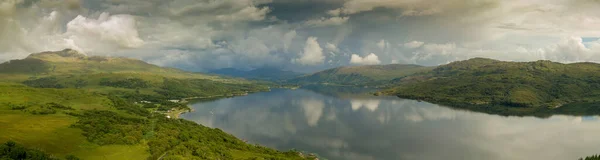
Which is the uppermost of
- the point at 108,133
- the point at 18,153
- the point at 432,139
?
the point at 18,153

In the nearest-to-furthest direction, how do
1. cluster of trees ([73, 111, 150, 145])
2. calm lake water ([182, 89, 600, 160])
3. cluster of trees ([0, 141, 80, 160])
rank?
cluster of trees ([0, 141, 80, 160]), cluster of trees ([73, 111, 150, 145]), calm lake water ([182, 89, 600, 160])

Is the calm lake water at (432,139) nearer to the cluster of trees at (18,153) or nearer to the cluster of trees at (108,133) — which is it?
the cluster of trees at (108,133)

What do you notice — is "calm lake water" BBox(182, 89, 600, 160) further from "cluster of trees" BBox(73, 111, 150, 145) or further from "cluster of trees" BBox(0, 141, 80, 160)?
"cluster of trees" BBox(0, 141, 80, 160)

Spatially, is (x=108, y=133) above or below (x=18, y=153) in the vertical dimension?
below

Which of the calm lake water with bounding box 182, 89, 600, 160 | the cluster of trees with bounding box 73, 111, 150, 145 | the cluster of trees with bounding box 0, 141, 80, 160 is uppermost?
the cluster of trees with bounding box 0, 141, 80, 160

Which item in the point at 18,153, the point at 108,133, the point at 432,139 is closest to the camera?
the point at 18,153

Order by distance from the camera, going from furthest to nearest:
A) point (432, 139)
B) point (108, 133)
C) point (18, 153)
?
point (432, 139)
point (108, 133)
point (18, 153)

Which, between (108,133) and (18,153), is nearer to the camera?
(18,153)

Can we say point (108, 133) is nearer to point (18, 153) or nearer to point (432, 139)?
point (18, 153)

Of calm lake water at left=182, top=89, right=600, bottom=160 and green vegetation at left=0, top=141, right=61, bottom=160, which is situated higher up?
green vegetation at left=0, top=141, right=61, bottom=160

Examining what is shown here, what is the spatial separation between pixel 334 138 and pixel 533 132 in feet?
356

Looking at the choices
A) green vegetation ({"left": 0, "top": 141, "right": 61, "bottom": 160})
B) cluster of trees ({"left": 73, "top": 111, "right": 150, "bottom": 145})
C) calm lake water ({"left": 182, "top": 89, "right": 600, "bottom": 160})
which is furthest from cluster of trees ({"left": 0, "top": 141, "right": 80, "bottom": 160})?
calm lake water ({"left": 182, "top": 89, "right": 600, "bottom": 160})

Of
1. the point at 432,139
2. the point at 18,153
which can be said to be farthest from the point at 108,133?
the point at 432,139

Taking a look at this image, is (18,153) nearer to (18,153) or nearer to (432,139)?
(18,153)
